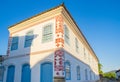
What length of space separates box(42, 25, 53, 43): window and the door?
2.20m

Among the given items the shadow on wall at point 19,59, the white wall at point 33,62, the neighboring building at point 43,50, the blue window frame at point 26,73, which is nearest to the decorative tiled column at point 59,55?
the neighboring building at point 43,50

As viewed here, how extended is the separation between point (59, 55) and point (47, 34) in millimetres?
2551

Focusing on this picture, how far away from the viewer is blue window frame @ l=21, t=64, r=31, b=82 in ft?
41.7

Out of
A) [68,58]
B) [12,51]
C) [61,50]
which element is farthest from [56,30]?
[12,51]

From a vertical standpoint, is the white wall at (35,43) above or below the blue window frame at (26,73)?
above

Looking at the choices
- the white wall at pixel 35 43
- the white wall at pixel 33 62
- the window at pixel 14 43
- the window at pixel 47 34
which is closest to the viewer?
the white wall at pixel 33 62

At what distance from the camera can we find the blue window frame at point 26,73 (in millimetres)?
12722

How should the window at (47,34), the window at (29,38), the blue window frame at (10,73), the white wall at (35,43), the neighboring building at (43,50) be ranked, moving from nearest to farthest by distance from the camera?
1. the neighboring building at (43,50)
2. the window at (47,34)
3. the white wall at (35,43)
4. the window at (29,38)
5. the blue window frame at (10,73)

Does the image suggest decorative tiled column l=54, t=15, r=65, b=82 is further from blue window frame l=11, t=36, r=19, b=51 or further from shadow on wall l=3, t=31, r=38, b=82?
blue window frame l=11, t=36, r=19, b=51

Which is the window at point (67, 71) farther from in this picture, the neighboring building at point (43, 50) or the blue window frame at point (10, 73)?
the blue window frame at point (10, 73)

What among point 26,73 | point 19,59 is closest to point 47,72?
point 26,73

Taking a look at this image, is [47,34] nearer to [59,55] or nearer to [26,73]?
[59,55]

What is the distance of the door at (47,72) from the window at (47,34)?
220 cm

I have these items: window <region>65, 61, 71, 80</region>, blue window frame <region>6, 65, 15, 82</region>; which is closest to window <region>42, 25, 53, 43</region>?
window <region>65, 61, 71, 80</region>
